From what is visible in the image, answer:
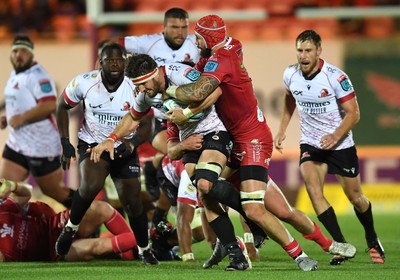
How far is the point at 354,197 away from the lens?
10.2 meters

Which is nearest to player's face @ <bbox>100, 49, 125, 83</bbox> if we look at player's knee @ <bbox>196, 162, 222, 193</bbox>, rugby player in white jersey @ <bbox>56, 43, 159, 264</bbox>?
rugby player in white jersey @ <bbox>56, 43, 159, 264</bbox>

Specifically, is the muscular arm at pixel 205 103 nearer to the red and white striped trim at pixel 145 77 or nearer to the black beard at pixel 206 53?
the red and white striped trim at pixel 145 77

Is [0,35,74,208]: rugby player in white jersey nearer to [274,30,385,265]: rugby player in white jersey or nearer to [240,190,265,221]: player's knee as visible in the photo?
[274,30,385,265]: rugby player in white jersey

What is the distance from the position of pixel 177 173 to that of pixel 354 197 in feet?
5.91

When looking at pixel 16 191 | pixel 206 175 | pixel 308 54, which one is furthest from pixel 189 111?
pixel 16 191

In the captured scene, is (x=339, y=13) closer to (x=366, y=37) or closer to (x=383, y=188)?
(x=366, y=37)

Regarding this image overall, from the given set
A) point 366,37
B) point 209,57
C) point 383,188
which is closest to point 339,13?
point 366,37

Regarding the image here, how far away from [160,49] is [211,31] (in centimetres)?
280

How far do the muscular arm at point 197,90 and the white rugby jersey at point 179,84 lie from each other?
0.63 feet

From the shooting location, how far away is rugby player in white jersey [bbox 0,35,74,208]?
40.4 ft

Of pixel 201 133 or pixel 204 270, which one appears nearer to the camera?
pixel 204 270

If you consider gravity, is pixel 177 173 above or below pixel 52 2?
below

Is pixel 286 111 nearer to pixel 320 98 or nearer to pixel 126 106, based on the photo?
pixel 320 98

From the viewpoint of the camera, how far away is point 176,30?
11484 millimetres
